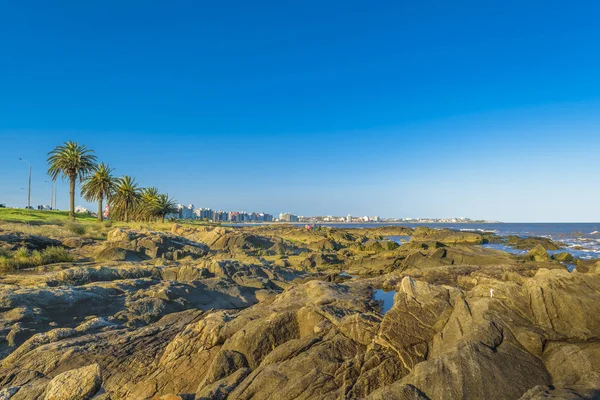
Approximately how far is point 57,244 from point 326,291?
2381cm

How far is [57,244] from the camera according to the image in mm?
26484

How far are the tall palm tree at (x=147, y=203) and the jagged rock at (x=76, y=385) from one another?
7120cm

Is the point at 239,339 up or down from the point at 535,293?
down

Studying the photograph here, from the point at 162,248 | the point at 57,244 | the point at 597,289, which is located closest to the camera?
the point at 597,289

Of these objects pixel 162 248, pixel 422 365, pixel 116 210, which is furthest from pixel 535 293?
pixel 116 210

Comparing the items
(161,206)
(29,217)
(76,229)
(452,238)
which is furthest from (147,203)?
(452,238)

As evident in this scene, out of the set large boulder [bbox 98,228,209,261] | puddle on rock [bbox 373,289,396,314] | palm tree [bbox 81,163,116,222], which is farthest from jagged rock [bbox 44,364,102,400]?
palm tree [bbox 81,163,116,222]

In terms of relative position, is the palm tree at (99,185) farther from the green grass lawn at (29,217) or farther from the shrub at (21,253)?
the shrub at (21,253)

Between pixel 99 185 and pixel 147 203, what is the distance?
15.5 m

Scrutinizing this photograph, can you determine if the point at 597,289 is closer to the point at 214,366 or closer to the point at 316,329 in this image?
the point at 316,329

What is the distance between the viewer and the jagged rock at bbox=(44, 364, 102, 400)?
7.21 m

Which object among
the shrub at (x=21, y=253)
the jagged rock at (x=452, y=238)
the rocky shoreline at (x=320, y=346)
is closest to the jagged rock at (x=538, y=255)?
the jagged rock at (x=452, y=238)

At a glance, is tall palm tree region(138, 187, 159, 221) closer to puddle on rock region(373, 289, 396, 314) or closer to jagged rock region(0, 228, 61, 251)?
jagged rock region(0, 228, 61, 251)

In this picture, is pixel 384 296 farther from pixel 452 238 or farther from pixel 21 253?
pixel 452 238
